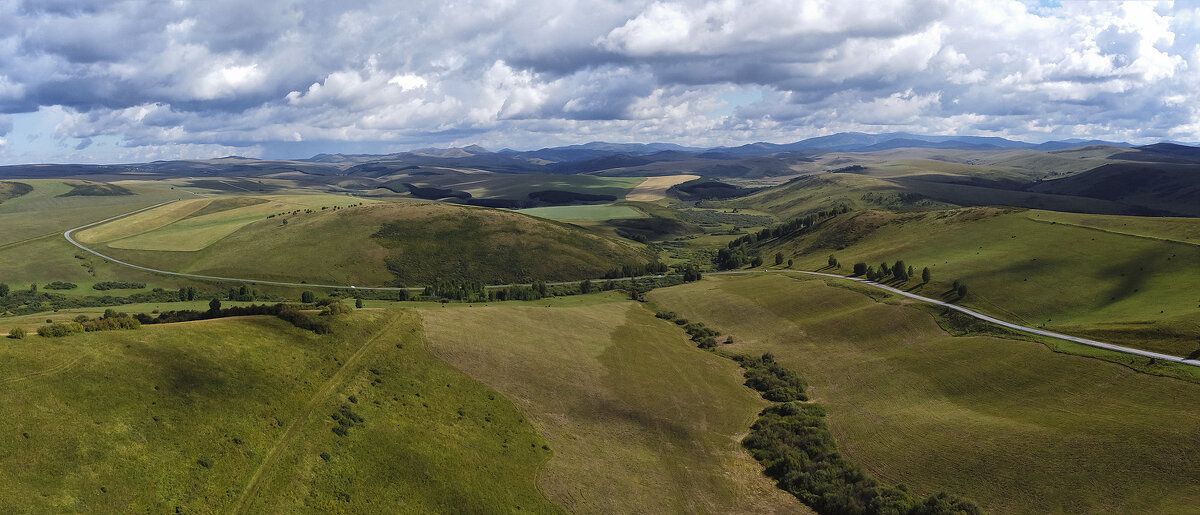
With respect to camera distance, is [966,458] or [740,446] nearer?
[966,458]

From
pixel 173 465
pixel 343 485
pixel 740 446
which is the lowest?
pixel 740 446

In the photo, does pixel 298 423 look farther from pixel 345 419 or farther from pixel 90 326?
pixel 90 326

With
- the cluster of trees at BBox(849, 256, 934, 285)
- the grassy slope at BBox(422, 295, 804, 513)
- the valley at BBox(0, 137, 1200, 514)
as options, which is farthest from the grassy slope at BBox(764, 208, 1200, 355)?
the grassy slope at BBox(422, 295, 804, 513)

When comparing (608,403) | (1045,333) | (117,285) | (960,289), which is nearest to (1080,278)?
(960,289)

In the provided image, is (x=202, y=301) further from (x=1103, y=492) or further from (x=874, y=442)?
(x=1103, y=492)

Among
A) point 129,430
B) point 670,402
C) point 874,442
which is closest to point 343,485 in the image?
point 129,430

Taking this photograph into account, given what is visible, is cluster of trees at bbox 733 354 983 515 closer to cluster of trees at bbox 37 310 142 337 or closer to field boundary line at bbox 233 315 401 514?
field boundary line at bbox 233 315 401 514

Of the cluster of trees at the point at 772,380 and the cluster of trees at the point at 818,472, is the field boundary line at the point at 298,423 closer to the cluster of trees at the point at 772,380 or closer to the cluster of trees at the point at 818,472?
the cluster of trees at the point at 818,472

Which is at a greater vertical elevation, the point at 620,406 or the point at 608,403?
the point at 608,403
